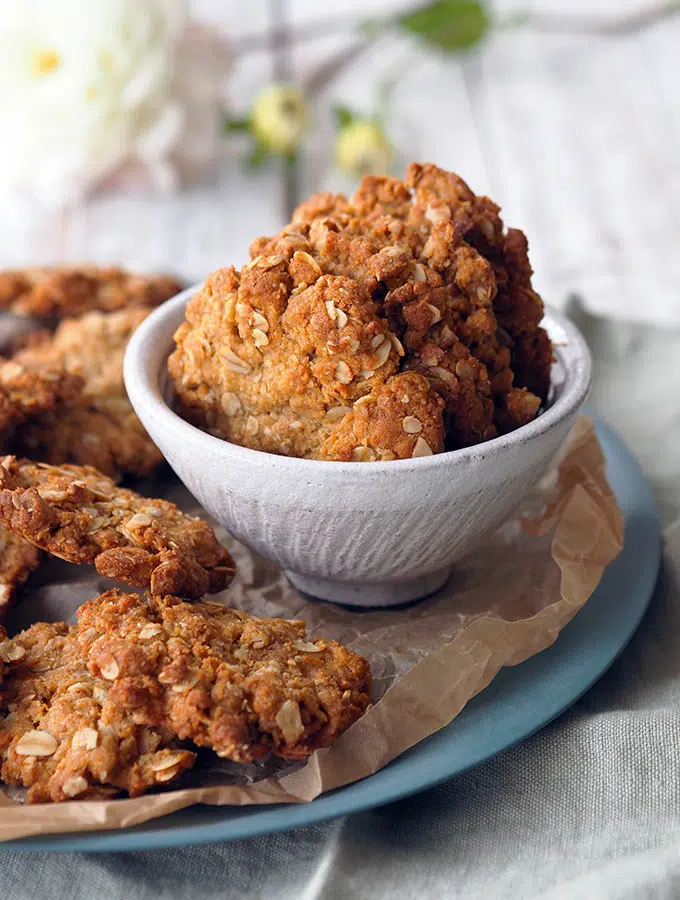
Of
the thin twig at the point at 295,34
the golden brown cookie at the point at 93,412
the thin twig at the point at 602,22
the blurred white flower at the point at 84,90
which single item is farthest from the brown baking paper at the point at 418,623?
the thin twig at the point at 602,22

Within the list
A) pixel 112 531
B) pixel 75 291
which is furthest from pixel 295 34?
pixel 112 531

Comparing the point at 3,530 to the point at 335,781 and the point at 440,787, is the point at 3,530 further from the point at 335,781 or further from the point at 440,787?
the point at 440,787

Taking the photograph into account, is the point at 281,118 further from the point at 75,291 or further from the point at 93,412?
the point at 93,412

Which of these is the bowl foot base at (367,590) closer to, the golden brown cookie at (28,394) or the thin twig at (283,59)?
→ the golden brown cookie at (28,394)

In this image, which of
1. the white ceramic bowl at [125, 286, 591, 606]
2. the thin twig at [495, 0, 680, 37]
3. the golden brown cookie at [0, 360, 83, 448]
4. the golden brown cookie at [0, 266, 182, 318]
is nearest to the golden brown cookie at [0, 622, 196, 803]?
the white ceramic bowl at [125, 286, 591, 606]

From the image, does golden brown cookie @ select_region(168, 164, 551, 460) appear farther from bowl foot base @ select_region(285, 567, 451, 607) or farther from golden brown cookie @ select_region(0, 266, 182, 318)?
golden brown cookie @ select_region(0, 266, 182, 318)

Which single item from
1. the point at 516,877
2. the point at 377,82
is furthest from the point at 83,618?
the point at 377,82
